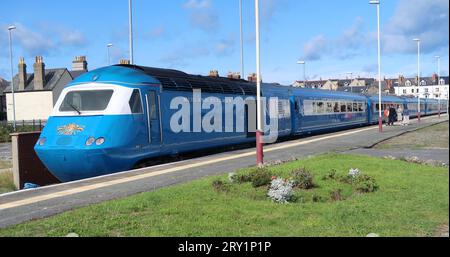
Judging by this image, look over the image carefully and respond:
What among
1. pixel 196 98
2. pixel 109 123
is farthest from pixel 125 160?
pixel 196 98

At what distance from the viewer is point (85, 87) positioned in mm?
14539

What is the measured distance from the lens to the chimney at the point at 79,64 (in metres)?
65.9

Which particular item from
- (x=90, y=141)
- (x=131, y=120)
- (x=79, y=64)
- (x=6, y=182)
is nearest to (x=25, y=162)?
(x=6, y=182)

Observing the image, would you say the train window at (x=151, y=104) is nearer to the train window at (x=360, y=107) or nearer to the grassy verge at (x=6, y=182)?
the grassy verge at (x=6, y=182)

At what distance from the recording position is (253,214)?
7387 millimetres

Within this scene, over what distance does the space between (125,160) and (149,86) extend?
231 centimetres

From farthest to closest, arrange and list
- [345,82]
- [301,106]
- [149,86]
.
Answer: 1. [345,82]
2. [301,106]
3. [149,86]

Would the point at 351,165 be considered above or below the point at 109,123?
below

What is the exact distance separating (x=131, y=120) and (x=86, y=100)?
145 cm

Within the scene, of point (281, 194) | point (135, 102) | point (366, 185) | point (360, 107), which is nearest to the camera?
point (281, 194)

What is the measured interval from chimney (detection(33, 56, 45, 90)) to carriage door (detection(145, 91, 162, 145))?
187ft

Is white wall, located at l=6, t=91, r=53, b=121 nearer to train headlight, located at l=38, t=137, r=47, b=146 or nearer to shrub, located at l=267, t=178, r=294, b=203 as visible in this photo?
train headlight, located at l=38, t=137, r=47, b=146

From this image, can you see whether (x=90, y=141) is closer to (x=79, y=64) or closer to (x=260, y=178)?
(x=260, y=178)
